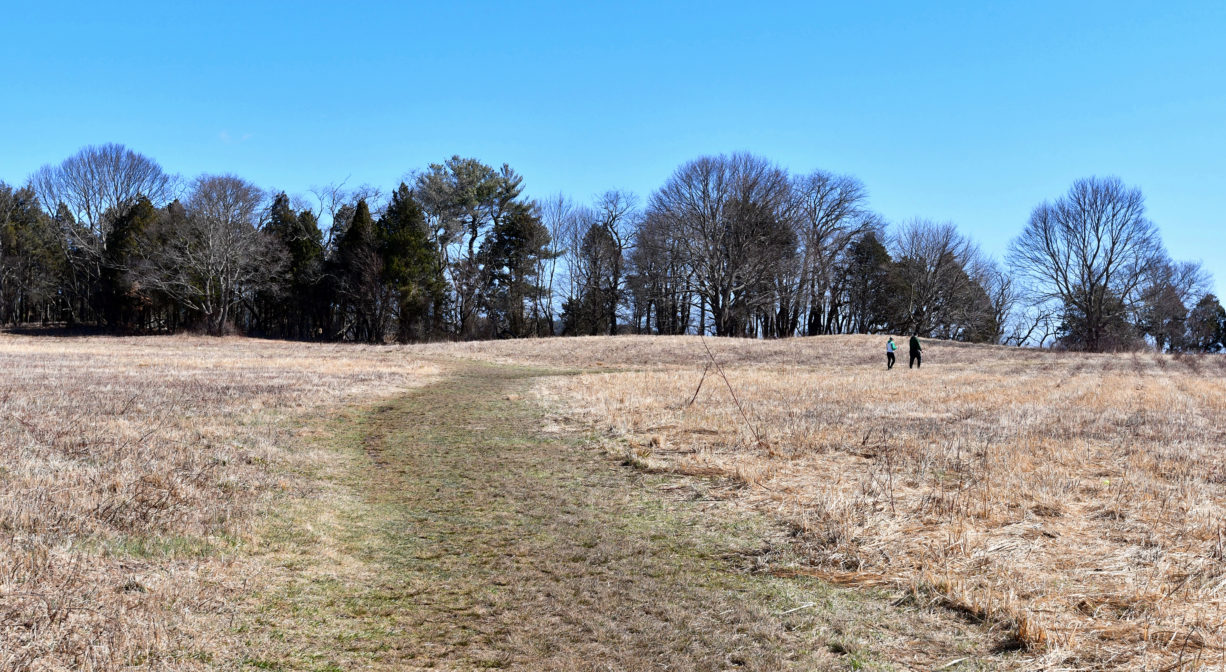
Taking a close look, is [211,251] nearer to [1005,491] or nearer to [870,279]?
[1005,491]

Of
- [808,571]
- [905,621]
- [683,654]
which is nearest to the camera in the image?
[683,654]

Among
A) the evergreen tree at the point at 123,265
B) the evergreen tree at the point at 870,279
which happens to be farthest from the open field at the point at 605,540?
the evergreen tree at the point at 870,279

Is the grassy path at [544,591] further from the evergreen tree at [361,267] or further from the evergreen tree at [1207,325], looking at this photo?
the evergreen tree at [1207,325]

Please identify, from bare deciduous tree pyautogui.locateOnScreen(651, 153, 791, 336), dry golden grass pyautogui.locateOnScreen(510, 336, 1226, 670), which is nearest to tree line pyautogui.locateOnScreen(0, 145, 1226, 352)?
bare deciduous tree pyautogui.locateOnScreen(651, 153, 791, 336)

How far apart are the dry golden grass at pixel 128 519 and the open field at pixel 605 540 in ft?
0.10

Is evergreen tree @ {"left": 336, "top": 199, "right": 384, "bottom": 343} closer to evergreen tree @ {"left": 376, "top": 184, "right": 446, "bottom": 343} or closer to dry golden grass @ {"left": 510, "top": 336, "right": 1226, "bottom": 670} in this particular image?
evergreen tree @ {"left": 376, "top": 184, "right": 446, "bottom": 343}

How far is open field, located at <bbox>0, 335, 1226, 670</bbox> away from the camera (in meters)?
4.13

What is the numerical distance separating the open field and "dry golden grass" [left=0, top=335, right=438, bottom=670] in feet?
0.10

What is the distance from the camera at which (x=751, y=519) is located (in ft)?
22.6

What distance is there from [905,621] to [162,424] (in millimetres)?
10777

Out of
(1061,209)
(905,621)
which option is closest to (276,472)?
(905,621)

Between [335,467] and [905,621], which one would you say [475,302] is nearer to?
[335,467]

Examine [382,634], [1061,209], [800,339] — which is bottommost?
[382,634]

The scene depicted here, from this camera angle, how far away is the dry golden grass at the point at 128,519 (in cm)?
A: 394
